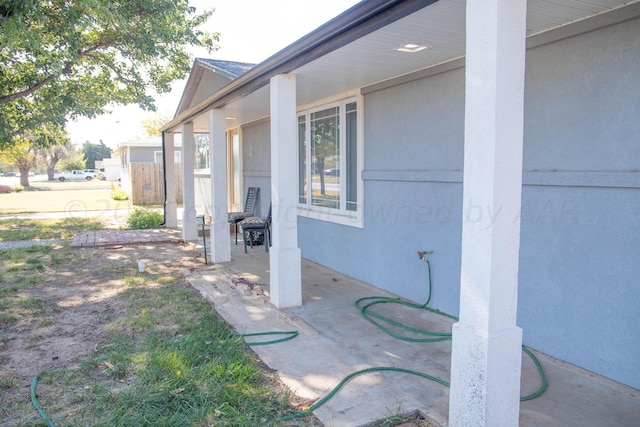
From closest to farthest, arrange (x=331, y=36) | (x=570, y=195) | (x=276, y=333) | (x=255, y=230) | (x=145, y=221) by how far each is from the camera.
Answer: (x=570, y=195)
(x=331, y=36)
(x=276, y=333)
(x=255, y=230)
(x=145, y=221)

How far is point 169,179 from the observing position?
11898mm

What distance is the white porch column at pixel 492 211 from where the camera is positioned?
231 cm

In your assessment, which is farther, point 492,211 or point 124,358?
point 124,358

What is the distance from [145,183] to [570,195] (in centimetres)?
1994

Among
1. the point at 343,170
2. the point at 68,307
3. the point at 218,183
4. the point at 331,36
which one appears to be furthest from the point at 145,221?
the point at 331,36

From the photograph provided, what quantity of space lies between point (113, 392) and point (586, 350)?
136 inches

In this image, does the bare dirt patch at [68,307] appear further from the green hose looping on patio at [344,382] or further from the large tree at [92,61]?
the large tree at [92,61]

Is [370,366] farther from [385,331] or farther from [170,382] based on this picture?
[170,382]

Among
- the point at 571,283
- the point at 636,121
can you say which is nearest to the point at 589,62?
the point at 636,121

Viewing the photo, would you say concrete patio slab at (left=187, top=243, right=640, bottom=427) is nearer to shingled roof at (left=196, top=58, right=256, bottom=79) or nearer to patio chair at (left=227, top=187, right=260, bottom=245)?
shingled roof at (left=196, top=58, right=256, bottom=79)

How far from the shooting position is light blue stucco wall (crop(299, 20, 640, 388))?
317 centimetres

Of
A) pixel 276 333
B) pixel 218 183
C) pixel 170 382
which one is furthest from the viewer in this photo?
pixel 218 183

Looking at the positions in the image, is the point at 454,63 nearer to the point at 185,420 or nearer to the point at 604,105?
the point at 604,105

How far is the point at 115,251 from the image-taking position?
905 centimetres
